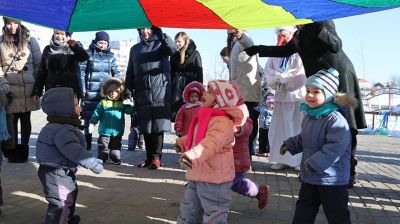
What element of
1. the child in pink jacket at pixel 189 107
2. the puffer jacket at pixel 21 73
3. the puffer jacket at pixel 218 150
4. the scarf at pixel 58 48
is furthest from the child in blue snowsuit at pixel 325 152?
the puffer jacket at pixel 21 73

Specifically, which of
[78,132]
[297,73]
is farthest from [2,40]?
[297,73]

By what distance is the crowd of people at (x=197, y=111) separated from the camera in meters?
3.32

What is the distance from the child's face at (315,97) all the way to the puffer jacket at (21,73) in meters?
4.52

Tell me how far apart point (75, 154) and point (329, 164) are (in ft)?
6.16

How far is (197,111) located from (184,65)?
1.25 metres

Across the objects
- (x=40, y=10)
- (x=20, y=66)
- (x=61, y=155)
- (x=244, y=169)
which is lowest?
(x=244, y=169)

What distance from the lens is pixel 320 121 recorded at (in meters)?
3.37

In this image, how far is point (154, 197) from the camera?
4.76m

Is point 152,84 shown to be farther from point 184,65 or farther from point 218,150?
point 218,150

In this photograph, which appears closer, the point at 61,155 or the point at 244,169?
the point at 61,155

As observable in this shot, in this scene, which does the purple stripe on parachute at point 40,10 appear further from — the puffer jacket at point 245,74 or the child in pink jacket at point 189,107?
the puffer jacket at point 245,74

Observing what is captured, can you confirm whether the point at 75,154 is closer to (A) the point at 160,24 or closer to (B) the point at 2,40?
(A) the point at 160,24

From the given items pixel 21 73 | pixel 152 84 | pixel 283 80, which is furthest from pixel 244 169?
pixel 21 73

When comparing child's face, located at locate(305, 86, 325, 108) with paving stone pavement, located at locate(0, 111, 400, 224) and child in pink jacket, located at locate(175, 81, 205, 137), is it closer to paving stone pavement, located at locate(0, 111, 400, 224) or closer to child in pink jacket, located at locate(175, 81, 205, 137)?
paving stone pavement, located at locate(0, 111, 400, 224)
